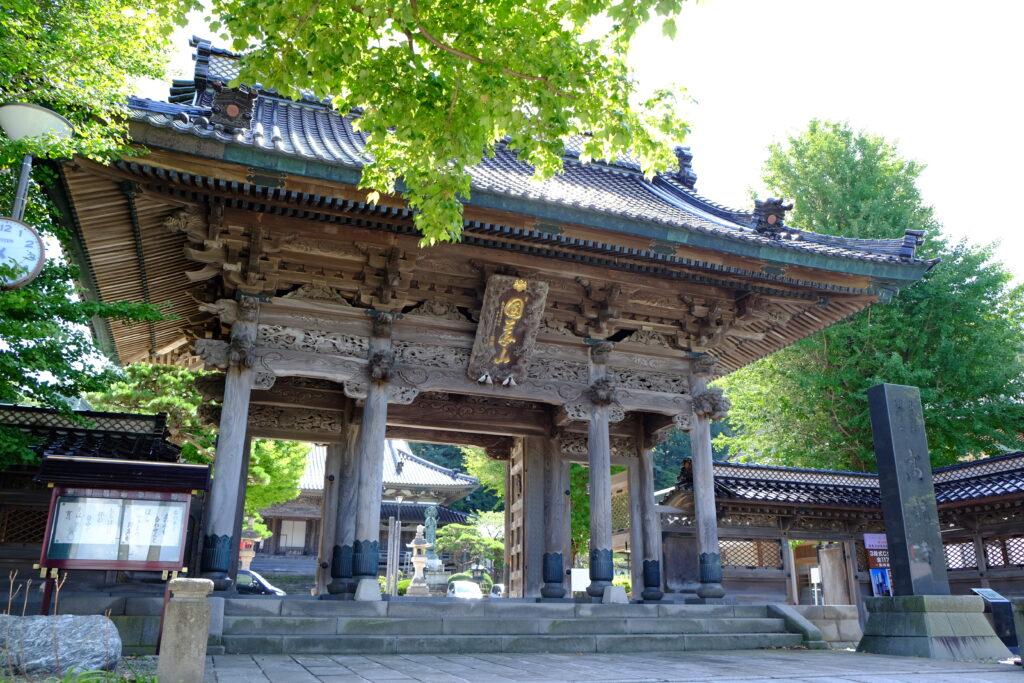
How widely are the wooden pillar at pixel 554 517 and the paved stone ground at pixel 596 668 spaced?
4.17 meters

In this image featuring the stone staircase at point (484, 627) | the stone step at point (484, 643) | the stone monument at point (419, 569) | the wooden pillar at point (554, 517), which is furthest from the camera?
the stone monument at point (419, 569)

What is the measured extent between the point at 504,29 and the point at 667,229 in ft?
14.7

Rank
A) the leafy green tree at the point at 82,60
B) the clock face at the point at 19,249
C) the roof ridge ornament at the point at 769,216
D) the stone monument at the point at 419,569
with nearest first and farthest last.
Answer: the clock face at the point at 19,249, the leafy green tree at the point at 82,60, the roof ridge ornament at the point at 769,216, the stone monument at the point at 419,569

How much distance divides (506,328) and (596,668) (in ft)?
16.3

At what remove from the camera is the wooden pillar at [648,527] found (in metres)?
12.2

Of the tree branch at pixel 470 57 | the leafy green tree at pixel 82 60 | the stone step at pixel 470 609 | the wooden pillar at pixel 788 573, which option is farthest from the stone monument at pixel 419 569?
the tree branch at pixel 470 57

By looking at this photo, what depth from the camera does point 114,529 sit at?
6.69 meters

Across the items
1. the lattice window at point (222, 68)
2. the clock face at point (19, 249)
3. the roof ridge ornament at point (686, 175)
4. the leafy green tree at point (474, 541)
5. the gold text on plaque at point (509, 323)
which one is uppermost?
the lattice window at point (222, 68)

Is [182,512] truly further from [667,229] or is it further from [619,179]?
[619,179]

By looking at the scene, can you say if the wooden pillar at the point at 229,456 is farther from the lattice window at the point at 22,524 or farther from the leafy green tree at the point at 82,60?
the leafy green tree at the point at 82,60

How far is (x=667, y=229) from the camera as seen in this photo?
9953 mm

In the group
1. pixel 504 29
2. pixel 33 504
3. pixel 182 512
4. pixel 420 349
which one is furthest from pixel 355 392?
pixel 504 29

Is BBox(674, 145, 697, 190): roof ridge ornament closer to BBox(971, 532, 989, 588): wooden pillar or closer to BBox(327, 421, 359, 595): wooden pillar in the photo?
BBox(327, 421, 359, 595): wooden pillar

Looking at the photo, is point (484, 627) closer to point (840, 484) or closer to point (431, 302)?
point (431, 302)
